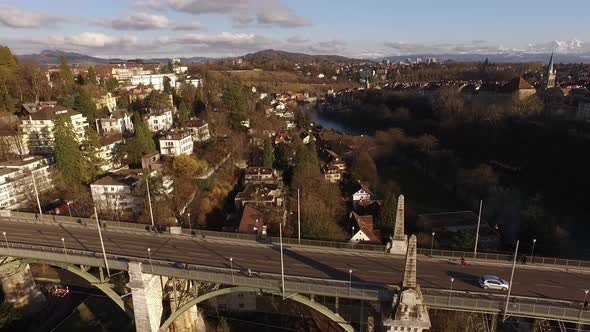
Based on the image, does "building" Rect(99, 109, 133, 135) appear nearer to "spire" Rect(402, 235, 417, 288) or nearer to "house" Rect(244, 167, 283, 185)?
"house" Rect(244, 167, 283, 185)

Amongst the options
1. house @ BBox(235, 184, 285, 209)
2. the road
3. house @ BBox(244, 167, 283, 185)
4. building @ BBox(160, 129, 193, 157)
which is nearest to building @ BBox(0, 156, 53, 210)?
the road

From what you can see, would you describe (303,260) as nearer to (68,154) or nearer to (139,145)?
(68,154)

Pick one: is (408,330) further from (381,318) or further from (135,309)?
(135,309)

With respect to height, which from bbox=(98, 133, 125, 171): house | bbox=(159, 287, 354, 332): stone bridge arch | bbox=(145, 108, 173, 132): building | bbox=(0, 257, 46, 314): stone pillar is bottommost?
bbox=(0, 257, 46, 314): stone pillar

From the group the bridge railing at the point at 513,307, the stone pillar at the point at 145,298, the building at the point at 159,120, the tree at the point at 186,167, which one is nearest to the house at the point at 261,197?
the tree at the point at 186,167

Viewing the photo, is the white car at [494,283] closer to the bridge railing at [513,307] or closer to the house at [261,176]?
the bridge railing at [513,307]

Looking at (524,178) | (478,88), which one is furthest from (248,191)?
(478,88)
